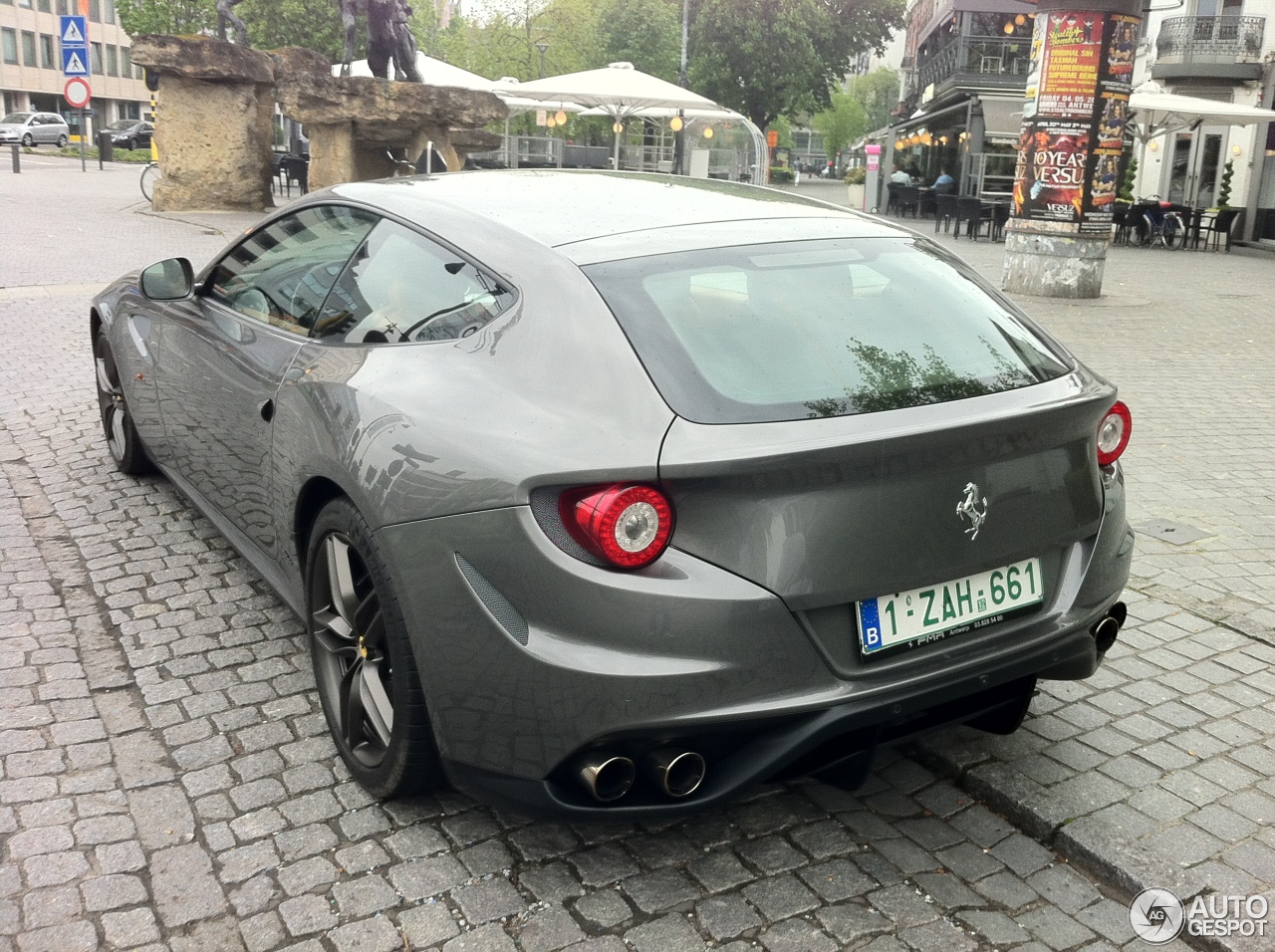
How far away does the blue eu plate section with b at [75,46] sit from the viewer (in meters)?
26.1

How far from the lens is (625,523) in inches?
96.2

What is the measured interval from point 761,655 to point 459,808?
1086mm

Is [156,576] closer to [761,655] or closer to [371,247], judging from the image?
[371,247]

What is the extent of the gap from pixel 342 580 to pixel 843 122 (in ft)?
331

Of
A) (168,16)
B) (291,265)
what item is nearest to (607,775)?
(291,265)

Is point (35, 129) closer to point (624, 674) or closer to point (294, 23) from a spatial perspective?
point (294, 23)

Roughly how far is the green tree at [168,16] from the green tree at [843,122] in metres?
56.6

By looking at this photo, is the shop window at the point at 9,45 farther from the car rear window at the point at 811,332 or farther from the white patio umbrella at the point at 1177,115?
the car rear window at the point at 811,332

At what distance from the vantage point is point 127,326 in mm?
5262

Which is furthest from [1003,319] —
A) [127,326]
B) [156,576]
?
[127,326]

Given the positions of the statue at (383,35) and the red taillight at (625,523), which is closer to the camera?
the red taillight at (625,523)

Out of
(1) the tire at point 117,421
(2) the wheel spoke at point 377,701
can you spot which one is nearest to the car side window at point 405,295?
(2) the wheel spoke at point 377,701

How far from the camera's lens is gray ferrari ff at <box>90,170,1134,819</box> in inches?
97.7

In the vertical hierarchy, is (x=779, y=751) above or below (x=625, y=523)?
below
